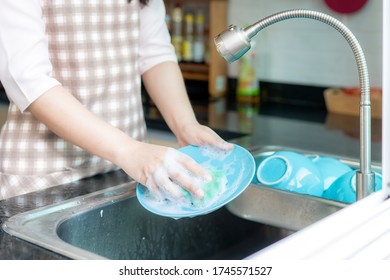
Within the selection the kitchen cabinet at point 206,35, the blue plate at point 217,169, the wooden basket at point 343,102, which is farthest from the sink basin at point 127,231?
the kitchen cabinet at point 206,35

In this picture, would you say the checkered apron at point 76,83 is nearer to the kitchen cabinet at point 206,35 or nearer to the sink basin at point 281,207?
the sink basin at point 281,207

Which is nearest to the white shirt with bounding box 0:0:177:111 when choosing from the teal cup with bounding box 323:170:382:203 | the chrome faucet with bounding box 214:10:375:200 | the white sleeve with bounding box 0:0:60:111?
the white sleeve with bounding box 0:0:60:111

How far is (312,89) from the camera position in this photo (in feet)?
8.10

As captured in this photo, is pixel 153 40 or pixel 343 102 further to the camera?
pixel 343 102

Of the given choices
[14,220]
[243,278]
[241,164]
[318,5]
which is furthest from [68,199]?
[318,5]

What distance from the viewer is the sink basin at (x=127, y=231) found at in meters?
0.95

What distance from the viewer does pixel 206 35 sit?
8.97 ft

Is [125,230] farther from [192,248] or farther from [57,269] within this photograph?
[57,269]

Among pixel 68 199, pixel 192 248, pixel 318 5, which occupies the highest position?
pixel 318 5

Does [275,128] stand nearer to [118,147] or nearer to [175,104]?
[175,104]

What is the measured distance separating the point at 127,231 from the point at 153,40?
0.43m

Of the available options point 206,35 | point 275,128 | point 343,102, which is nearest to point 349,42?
point 275,128

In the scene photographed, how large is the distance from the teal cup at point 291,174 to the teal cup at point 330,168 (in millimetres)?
20

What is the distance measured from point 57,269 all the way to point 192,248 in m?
0.59
